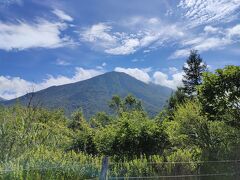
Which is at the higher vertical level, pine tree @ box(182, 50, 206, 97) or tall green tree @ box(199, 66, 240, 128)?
pine tree @ box(182, 50, 206, 97)

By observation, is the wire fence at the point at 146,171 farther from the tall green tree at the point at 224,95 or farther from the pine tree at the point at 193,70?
the pine tree at the point at 193,70

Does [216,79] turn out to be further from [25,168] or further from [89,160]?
[25,168]

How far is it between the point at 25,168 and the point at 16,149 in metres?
0.97

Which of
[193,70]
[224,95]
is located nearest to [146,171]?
[224,95]

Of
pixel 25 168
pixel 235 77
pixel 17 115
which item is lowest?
pixel 25 168

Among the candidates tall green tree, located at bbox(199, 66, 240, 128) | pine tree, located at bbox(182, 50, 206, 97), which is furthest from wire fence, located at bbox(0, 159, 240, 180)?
pine tree, located at bbox(182, 50, 206, 97)

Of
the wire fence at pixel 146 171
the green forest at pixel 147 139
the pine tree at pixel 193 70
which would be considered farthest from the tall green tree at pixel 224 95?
the pine tree at pixel 193 70

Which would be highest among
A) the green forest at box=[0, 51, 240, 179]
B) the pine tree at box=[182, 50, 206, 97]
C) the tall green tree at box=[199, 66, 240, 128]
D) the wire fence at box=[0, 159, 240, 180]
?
the pine tree at box=[182, 50, 206, 97]

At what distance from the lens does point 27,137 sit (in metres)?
6.61

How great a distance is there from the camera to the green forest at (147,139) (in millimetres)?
6480

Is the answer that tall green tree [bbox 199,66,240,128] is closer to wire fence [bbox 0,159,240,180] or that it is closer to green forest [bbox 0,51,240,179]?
green forest [bbox 0,51,240,179]

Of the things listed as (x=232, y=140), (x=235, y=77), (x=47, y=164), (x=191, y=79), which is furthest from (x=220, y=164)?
(x=191, y=79)

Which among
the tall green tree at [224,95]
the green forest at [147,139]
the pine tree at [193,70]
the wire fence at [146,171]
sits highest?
the pine tree at [193,70]

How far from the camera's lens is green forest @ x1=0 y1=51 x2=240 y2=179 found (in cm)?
648
